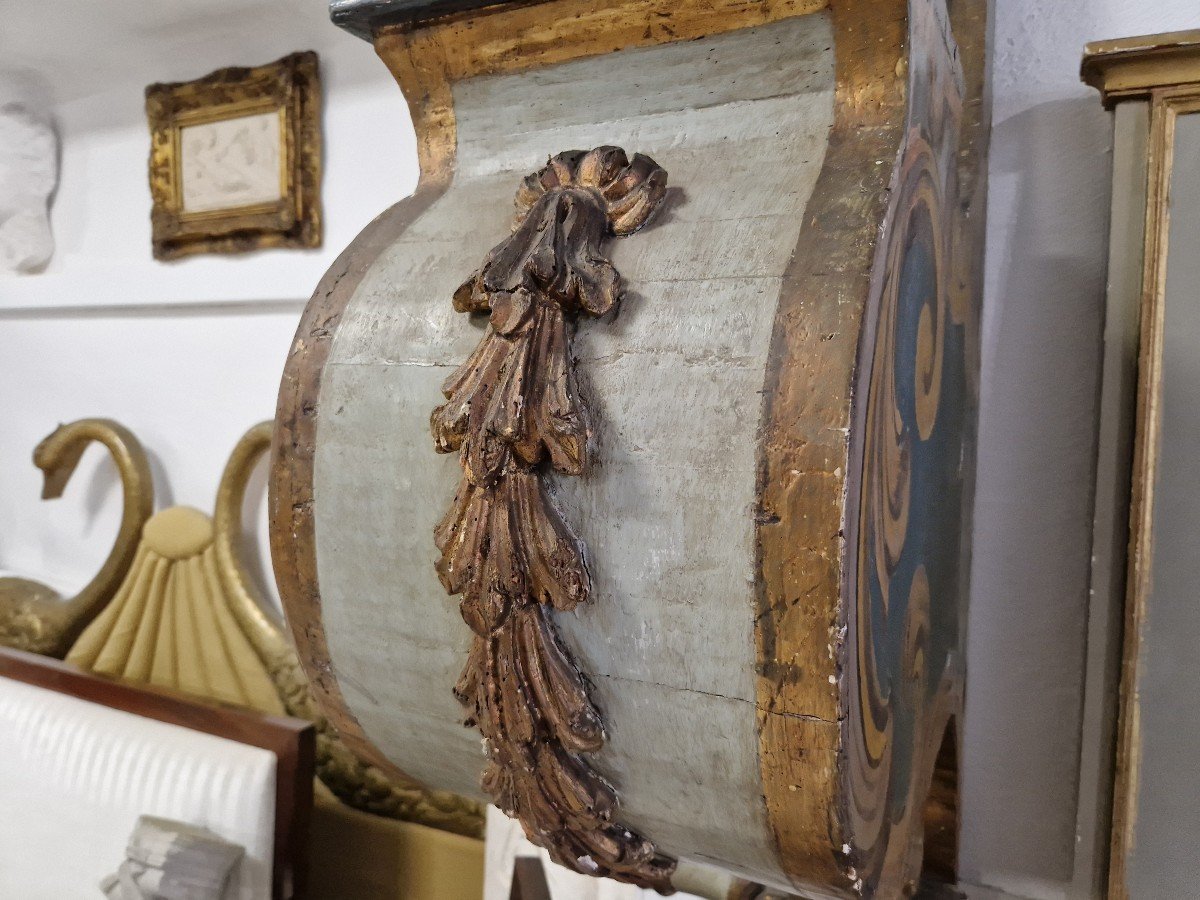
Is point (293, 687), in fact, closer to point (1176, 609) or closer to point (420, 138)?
point (420, 138)

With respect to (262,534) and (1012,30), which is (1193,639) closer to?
(1012,30)

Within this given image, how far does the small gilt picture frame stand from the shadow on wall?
2.45 ft

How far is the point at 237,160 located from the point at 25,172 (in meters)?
0.39

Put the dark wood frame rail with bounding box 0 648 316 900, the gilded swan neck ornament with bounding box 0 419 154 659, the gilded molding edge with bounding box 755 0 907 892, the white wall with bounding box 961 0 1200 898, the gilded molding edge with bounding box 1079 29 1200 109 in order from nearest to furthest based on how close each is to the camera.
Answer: the gilded molding edge with bounding box 755 0 907 892 < the gilded molding edge with bounding box 1079 29 1200 109 < the white wall with bounding box 961 0 1200 898 < the dark wood frame rail with bounding box 0 648 316 900 < the gilded swan neck ornament with bounding box 0 419 154 659

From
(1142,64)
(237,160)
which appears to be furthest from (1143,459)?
(237,160)

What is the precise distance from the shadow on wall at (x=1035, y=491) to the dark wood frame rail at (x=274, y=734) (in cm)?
66

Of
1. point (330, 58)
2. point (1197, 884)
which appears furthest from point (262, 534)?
point (1197, 884)

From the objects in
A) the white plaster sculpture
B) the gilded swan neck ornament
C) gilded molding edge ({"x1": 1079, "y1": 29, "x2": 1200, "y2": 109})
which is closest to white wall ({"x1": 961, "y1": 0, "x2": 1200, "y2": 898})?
gilded molding edge ({"x1": 1079, "y1": 29, "x2": 1200, "y2": 109})

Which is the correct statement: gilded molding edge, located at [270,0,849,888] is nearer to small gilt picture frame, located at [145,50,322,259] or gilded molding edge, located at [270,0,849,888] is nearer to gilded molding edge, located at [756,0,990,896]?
gilded molding edge, located at [756,0,990,896]

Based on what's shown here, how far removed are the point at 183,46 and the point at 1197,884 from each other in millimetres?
1306

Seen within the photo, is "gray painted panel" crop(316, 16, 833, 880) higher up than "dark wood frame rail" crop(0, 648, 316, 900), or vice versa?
"gray painted panel" crop(316, 16, 833, 880)

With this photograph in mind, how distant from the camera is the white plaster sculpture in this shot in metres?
1.20

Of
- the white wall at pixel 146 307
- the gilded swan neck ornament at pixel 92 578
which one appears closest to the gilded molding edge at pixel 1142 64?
the white wall at pixel 146 307

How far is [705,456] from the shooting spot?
0.37 meters
